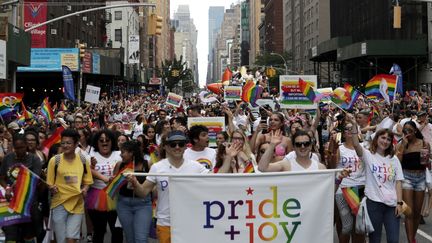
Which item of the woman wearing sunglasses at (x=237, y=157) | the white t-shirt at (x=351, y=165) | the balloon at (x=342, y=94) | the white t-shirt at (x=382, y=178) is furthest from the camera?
the balloon at (x=342, y=94)

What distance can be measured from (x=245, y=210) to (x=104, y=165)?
8.45 ft

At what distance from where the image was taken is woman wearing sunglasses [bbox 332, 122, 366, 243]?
23.4 feet

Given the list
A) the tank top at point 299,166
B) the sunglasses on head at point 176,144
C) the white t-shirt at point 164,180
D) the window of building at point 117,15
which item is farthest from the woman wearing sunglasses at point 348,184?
the window of building at point 117,15

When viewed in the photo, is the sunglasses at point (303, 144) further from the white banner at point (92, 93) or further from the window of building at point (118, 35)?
the window of building at point (118, 35)

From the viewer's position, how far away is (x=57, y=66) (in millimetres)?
37781

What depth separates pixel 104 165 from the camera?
7.24 metres

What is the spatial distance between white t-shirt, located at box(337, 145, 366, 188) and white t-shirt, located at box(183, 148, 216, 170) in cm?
150

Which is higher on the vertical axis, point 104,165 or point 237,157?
point 237,157

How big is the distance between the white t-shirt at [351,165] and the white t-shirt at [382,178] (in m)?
0.45

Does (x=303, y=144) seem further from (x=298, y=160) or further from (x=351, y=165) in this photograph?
(x=351, y=165)

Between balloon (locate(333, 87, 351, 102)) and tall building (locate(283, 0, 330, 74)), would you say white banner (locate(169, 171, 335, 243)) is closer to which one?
balloon (locate(333, 87, 351, 102))

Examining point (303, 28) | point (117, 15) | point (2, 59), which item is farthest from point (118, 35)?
point (2, 59)

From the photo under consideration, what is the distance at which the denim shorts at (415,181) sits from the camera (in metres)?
8.34

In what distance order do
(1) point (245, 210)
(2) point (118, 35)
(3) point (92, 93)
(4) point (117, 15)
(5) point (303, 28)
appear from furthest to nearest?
(5) point (303, 28) < (2) point (118, 35) < (4) point (117, 15) < (3) point (92, 93) < (1) point (245, 210)
